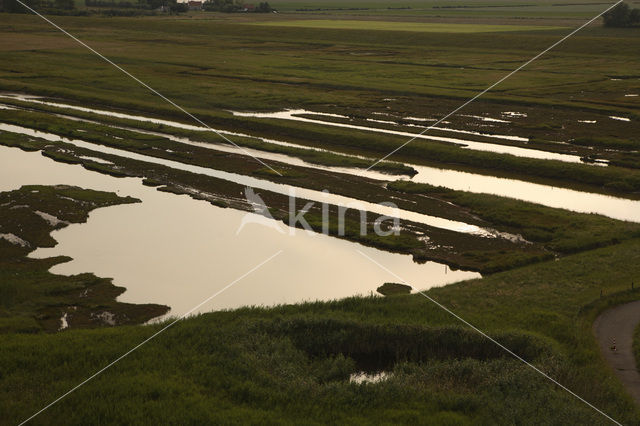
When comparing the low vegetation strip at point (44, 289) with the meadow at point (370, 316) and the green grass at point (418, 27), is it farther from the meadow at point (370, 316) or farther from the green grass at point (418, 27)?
the green grass at point (418, 27)

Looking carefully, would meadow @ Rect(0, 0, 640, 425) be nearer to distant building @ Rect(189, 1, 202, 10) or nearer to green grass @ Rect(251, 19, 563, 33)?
green grass @ Rect(251, 19, 563, 33)

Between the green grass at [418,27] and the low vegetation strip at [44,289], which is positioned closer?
the low vegetation strip at [44,289]

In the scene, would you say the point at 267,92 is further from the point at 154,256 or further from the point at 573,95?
the point at 154,256

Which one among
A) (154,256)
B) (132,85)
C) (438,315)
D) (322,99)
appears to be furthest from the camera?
(132,85)

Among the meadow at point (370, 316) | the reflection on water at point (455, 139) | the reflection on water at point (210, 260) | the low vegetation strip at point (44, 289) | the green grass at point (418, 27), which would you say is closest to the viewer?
the meadow at point (370, 316)

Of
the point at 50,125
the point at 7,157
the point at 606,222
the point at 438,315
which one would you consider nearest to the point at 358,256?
the point at 438,315

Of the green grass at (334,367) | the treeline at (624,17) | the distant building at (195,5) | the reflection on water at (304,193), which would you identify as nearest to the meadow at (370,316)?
the green grass at (334,367)

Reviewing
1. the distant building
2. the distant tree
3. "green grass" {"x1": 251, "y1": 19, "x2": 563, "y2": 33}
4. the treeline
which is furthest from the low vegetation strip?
the distant building
